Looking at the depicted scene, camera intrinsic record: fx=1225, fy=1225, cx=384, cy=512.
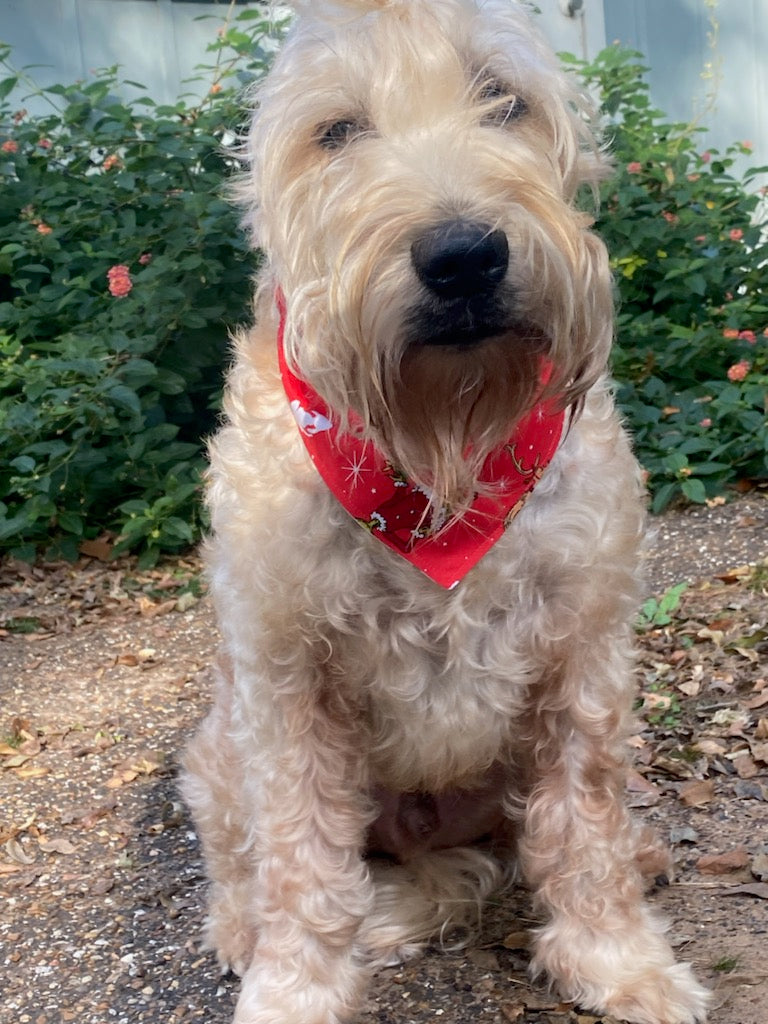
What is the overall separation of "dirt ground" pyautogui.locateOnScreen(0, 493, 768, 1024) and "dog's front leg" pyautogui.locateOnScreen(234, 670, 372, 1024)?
0.17m

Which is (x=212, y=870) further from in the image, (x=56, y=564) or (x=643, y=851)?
(x=56, y=564)

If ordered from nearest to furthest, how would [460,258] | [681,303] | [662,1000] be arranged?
[460,258] < [662,1000] < [681,303]

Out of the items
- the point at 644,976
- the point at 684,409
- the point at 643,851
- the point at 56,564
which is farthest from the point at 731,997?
the point at 56,564

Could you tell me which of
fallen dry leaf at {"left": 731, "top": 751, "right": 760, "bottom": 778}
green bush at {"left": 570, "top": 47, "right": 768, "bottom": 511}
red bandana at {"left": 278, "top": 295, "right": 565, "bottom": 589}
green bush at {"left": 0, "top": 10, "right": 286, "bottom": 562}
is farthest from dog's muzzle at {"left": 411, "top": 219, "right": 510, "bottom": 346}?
green bush at {"left": 570, "top": 47, "right": 768, "bottom": 511}

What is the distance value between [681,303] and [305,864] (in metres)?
4.28

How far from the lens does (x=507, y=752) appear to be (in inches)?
103

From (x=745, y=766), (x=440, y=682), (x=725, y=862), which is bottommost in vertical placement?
(x=745, y=766)

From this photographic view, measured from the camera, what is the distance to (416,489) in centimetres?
234

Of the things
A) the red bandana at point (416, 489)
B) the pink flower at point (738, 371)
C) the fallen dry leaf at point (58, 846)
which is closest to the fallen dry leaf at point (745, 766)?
the red bandana at point (416, 489)

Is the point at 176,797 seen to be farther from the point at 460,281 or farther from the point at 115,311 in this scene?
the point at 115,311

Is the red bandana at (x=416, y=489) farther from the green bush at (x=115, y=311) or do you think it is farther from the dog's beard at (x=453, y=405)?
the green bush at (x=115, y=311)

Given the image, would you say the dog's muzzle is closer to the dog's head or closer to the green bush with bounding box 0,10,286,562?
the dog's head

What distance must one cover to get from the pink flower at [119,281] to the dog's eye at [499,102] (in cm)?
332

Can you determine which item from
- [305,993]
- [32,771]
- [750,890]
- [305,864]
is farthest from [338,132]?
[32,771]
